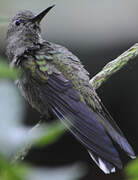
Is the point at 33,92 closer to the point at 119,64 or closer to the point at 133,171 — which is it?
the point at 119,64

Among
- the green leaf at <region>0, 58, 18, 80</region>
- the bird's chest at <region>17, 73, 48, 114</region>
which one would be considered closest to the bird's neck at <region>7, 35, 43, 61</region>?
the bird's chest at <region>17, 73, 48, 114</region>

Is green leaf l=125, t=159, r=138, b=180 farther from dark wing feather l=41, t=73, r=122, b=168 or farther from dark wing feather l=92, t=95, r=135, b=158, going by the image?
dark wing feather l=92, t=95, r=135, b=158

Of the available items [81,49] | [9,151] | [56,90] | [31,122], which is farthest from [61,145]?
[9,151]

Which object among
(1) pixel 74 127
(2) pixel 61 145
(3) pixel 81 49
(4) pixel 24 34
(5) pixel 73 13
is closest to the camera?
(1) pixel 74 127

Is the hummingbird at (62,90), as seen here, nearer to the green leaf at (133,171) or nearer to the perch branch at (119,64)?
the perch branch at (119,64)

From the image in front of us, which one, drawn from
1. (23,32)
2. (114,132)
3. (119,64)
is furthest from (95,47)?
(114,132)

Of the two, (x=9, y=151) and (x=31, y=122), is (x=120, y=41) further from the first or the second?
(x=9, y=151)
